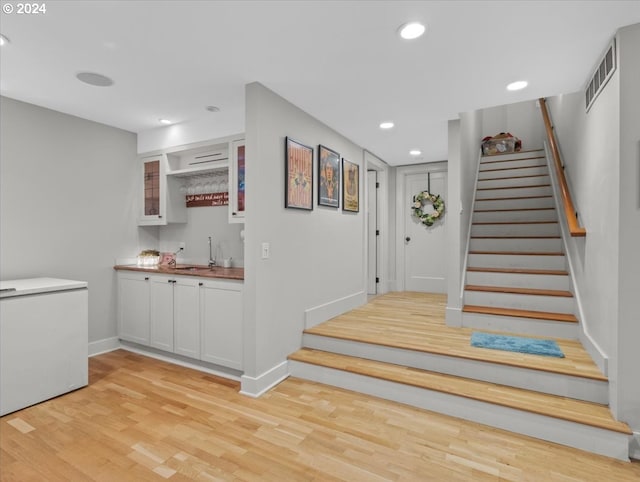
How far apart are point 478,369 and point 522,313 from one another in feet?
3.79

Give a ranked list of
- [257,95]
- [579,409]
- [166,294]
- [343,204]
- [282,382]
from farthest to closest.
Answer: [343,204]
[166,294]
[282,382]
[257,95]
[579,409]

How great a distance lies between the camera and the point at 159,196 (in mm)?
4090

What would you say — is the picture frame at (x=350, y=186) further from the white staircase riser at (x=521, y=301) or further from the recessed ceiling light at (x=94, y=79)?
the recessed ceiling light at (x=94, y=79)

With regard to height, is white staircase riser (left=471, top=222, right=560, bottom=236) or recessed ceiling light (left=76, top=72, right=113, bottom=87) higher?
recessed ceiling light (left=76, top=72, right=113, bottom=87)

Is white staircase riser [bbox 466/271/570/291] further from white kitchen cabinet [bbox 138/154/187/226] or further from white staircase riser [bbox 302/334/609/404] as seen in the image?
white kitchen cabinet [bbox 138/154/187/226]

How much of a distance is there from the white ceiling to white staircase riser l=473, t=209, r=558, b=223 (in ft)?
7.23

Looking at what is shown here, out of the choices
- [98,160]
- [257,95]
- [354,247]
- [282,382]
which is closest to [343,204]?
[354,247]

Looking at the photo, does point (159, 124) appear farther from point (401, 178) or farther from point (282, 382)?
point (401, 178)

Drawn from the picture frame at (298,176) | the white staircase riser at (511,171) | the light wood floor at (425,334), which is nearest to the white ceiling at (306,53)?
the picture frame at (298,176)

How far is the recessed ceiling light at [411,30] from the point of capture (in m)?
2.02

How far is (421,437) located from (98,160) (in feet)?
13.9

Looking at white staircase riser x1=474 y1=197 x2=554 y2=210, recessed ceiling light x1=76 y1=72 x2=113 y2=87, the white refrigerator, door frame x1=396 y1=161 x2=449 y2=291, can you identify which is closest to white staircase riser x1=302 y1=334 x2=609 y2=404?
the white refrigerator

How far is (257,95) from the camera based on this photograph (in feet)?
9.07

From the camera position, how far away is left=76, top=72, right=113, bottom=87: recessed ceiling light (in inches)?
106
